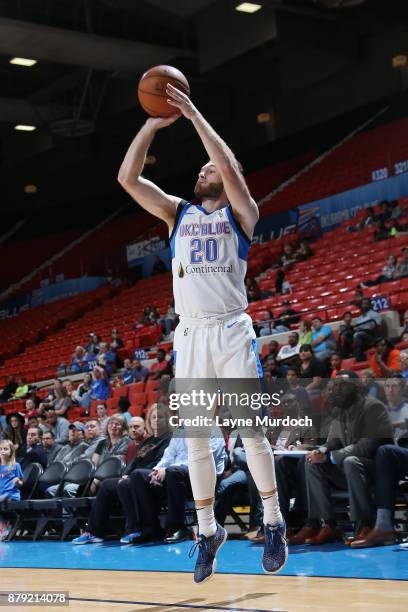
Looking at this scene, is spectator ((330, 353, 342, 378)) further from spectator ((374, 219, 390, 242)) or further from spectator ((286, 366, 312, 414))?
spectator ((374, 219, 390, 242))

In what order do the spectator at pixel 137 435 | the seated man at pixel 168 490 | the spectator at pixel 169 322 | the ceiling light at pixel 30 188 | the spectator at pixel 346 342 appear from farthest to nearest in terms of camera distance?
the ceiling light at pixel 30 188, the spectator at pixel 169 322, the spectator at pixel 346 342, the spectator at pixel 137 435, the seated man at pixel 168 490

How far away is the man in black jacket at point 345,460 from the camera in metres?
6.34

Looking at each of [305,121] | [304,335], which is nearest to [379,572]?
[304,335]

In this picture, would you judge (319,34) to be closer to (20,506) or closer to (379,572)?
(20,506)

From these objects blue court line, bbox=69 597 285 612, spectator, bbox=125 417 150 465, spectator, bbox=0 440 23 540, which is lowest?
spectator, bbox=0 440 23 540

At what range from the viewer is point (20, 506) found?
9438mm

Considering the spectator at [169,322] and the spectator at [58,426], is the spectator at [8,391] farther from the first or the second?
the spectator at [58,426]

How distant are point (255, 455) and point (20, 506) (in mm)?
5747

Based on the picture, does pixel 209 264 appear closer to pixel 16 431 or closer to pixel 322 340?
pixel 322 340

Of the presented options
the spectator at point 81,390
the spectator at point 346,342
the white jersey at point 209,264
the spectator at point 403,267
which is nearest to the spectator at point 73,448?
the spectator at point 346,342

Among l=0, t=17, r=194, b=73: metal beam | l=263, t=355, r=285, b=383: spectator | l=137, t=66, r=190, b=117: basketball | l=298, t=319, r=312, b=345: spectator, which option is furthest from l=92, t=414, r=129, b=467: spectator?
l=0, t=17, r=194, b=73: metal beam

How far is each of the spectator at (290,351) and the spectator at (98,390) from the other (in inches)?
166

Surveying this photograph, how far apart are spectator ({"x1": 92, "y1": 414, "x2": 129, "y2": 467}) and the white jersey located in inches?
190

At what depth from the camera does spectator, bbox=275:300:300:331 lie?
1369cm
